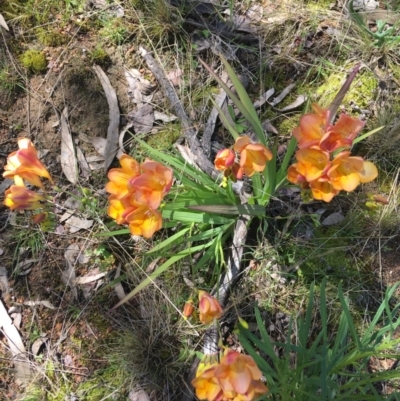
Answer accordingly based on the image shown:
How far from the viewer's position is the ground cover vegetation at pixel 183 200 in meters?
1.99

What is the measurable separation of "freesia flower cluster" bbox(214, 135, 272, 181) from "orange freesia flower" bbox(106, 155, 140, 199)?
310mm

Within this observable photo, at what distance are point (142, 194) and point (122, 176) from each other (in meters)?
0.14

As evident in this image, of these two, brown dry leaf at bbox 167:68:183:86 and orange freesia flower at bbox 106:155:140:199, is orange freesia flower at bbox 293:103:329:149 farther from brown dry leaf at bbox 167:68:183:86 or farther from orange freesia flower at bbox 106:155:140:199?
brown dry leaf at bbox 167:68:183:86

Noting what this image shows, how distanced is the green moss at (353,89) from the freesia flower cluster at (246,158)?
2.96ft

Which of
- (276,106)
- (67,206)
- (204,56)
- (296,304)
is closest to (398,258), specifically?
(296,304)

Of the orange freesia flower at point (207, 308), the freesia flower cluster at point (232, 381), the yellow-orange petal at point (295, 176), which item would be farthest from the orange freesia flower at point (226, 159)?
the freesia flower cluster at point (232, 381)

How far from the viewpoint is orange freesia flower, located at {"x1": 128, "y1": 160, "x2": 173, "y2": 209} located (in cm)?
149

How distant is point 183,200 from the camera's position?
1.90 m

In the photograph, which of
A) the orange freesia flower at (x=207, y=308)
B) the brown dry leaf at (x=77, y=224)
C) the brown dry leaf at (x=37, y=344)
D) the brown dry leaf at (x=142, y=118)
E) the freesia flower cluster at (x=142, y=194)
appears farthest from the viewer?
A: the brown dry leaf at (x=142, y=118)

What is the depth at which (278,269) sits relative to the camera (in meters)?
2.14

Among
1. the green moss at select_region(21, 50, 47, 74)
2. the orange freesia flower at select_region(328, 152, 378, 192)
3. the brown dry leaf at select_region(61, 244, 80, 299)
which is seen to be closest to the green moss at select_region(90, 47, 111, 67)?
the green moss at select_region(21, 50, 47, 74)

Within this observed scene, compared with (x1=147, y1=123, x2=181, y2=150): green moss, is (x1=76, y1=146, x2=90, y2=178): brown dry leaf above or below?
below

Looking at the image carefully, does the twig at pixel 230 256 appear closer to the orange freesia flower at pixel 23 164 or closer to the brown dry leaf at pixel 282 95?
the brown dry leaf at pixel 282 95

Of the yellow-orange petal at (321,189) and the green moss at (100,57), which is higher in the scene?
the yellow-orange petal at (321,189)
